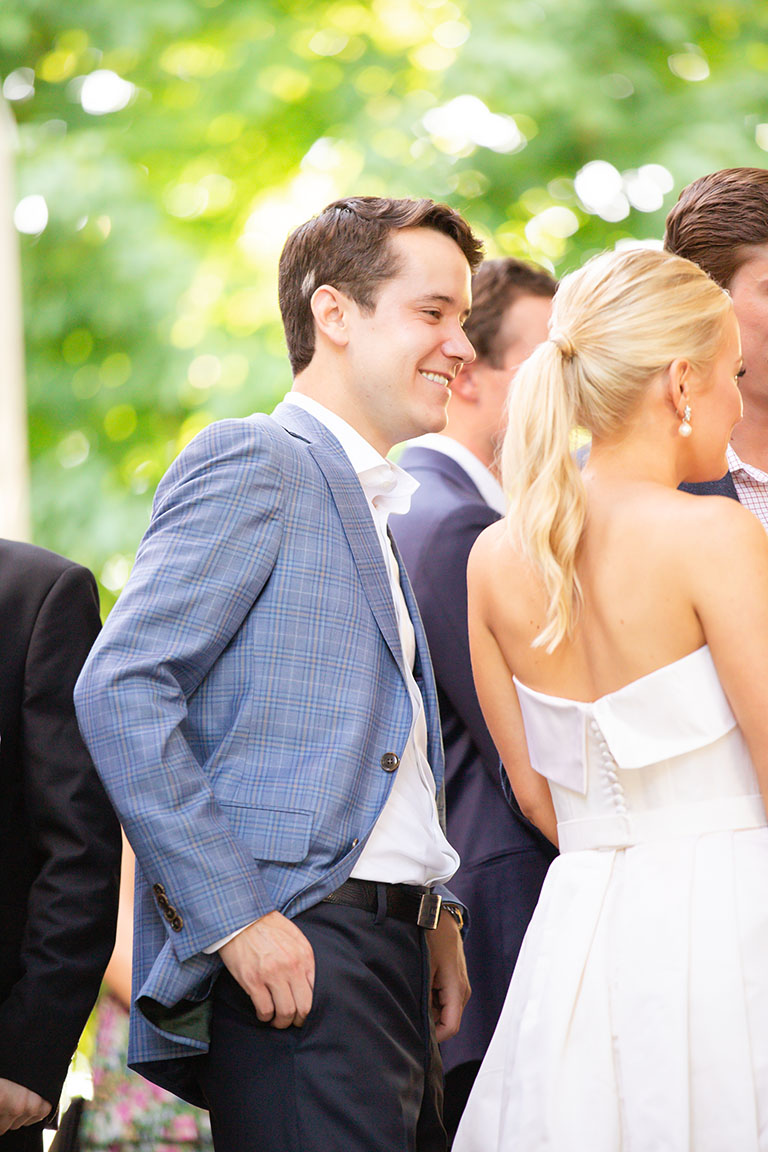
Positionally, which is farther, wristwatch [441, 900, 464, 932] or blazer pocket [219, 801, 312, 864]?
wristwatch [441, 900, 464, 932]

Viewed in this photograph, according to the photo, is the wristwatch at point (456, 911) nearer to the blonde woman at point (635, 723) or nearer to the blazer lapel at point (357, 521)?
the blonde woman at point (635, 723)

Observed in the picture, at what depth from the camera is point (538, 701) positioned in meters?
1.99

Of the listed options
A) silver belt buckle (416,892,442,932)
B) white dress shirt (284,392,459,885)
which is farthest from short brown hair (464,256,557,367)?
silver belt buckle (416,892,442,932)

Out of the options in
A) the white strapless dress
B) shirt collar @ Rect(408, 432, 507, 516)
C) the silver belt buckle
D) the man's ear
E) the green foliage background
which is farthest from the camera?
the green foliage background

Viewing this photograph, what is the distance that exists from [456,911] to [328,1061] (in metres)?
0.53

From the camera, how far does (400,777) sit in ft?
6.68

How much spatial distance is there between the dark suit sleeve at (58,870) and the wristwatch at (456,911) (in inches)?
21.9

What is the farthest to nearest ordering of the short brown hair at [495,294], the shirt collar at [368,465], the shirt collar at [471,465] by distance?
the short brown hair at [495,294] < the shirt collar at [471,465] < the shirt collar at [368,465]

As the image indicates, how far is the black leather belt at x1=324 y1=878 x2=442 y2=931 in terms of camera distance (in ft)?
6.15

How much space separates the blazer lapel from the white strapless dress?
273 millimetres

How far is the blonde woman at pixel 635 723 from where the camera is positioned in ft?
5.69

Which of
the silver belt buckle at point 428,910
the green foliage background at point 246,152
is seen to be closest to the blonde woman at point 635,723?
the silver belt buckle at point 428,910

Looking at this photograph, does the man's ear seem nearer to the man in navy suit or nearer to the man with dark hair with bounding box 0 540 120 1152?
the man in navy suit

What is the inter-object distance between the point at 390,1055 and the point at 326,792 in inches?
15.1
